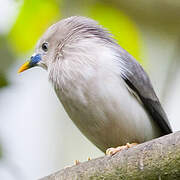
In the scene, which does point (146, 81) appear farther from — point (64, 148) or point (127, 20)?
point (64, 148)

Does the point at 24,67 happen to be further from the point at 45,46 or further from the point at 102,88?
the point at 102,88

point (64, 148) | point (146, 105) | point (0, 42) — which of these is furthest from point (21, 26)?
point (64, 148)

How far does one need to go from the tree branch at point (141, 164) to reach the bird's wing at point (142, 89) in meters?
1.03

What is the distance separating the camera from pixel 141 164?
4109 mm

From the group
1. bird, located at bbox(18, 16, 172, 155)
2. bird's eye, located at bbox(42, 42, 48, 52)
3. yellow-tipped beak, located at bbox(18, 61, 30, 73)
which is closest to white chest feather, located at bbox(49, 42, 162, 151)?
bird, located at bbox(18, 16, 172, 155)

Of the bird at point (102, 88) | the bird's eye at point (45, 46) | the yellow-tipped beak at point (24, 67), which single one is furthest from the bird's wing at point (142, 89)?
the yellow-tipped beak at point (24, 67)

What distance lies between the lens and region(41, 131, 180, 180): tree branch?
155 inches

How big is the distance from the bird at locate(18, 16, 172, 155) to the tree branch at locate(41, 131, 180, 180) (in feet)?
1.52

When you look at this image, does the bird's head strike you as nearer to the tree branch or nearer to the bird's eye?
the bird's eye

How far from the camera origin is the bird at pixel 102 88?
202 inches

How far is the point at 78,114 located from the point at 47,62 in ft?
2.69

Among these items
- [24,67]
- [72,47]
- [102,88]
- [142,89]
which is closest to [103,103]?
[102,88]

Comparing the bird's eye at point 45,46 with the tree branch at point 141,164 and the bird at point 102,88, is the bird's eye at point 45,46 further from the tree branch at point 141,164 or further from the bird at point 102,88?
the tree branch at point 141,164

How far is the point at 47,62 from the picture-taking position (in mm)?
5809
